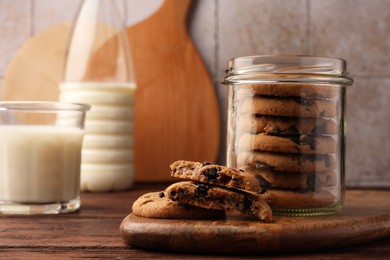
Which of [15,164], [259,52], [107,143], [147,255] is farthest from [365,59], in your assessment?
[147,255]

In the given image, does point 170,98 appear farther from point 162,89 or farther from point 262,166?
point 262,166

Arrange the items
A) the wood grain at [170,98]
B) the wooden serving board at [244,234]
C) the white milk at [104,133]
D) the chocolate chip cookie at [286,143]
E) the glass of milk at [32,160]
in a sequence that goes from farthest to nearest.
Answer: the wood grain at [170,98]
the white milk at [104,133]
the glass of milk at [32,160]
the chocolate chip cookie at [286,143]
the wooden serving board at [244,234]

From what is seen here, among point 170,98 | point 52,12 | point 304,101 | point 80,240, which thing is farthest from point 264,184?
point 52,12

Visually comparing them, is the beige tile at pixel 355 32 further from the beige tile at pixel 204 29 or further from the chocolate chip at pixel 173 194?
the chocolate chip at pixel 173 194

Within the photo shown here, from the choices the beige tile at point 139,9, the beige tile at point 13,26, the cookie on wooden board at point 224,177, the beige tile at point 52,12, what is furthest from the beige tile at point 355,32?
the cookie on wooden board at point 224,177

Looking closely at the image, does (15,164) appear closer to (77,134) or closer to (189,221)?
(77,134)

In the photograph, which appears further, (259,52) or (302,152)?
(259,52)
